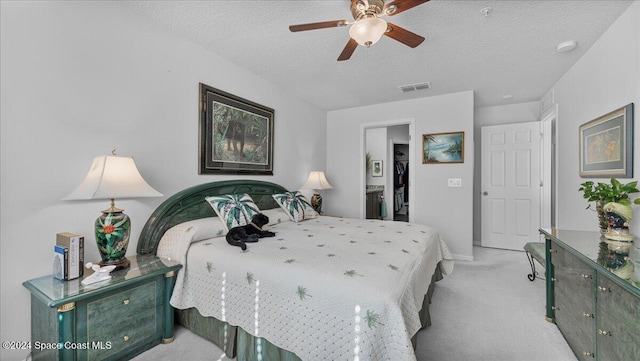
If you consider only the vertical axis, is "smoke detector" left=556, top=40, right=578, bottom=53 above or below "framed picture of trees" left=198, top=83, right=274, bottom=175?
above

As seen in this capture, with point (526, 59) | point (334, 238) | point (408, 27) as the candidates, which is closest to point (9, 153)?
point (334, 238)

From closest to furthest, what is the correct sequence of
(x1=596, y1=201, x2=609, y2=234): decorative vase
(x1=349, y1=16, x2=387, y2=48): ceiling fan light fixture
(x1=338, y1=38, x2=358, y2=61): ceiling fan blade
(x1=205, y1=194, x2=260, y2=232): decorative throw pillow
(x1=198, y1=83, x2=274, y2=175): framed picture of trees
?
(x1=349, y1=16, x2=387, y2=48): ceiling fan light fixture < (x1=596, y1=201, x2=609, y2=234): decorative vase < (x1=338, y1=38, x2=358, y2=61): ceiling fan blade < (x1=205, y1=194, x2=260, y2=232): decorative throw pillow < (x1=198, y1=83, x2=274, y2=175): framed picture of trees

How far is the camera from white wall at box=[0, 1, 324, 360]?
156 centimetres

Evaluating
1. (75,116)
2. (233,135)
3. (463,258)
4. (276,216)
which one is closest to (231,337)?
(276,216)

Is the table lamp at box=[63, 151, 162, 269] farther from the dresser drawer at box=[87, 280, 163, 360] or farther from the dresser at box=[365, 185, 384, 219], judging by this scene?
the dresser at box=[365, 185, 384, 219]

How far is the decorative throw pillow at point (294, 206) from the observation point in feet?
10.3

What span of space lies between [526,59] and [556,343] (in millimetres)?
2731

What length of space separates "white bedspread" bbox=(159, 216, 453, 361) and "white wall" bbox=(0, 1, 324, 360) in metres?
0.71

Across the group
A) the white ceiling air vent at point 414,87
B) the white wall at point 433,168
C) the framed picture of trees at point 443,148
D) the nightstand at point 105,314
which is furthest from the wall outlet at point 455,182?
the nightstand at point 105,314

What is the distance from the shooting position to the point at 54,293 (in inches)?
55.8

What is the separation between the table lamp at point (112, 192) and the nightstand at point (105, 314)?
15cm

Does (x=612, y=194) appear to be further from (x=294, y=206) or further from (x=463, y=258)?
(x=294, y=206)

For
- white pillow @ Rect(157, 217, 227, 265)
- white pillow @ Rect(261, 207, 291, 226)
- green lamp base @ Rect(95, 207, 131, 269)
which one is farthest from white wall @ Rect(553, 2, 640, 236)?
green lamp base @ Rect(95, 207, 131, 269)

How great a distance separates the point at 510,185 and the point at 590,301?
334 centimetres
